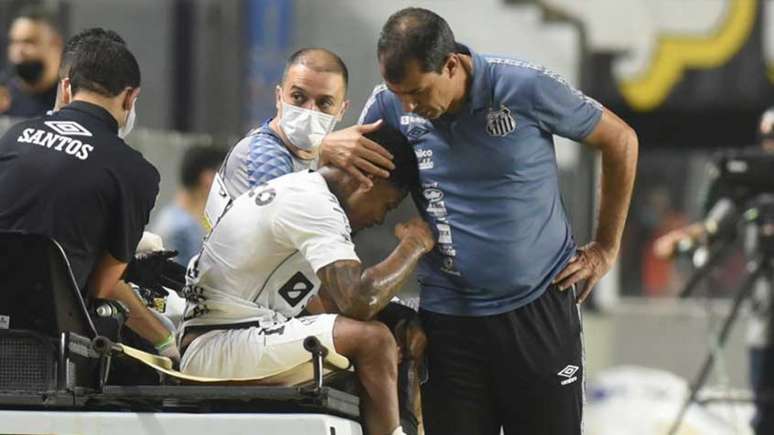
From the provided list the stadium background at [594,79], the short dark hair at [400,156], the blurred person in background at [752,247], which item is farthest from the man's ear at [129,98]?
the stadium background at [594,79]

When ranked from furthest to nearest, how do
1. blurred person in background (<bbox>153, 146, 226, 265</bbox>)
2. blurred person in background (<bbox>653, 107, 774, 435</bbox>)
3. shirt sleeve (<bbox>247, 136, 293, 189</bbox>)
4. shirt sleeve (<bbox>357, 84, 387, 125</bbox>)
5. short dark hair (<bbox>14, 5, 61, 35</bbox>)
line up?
blurred person in background (<bbox>153, 146, 226, 265</bbox>) < blurred person in background (<bbox>653, 107, 774, 435</bbox>) < short dark hair (<bbox>14, 5, 61, 35</bbox>) < shirt sleeve (<bbox>247, 136, 293, 189</bbox>) < shirt sleeve (<bbox>357, 84, 387, 125</bbox>)

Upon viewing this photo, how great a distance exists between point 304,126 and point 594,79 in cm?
1129

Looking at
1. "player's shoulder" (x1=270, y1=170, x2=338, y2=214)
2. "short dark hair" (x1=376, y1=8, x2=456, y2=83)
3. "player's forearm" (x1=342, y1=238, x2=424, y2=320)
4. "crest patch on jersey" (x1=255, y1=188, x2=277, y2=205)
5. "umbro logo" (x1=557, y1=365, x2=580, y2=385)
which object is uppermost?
"short dark hair" (x1=376, y1=8, x2=456, y2=83)

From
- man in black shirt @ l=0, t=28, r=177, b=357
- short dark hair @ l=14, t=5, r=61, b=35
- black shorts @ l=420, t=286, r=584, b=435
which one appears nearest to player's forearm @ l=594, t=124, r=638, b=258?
black shorts @ l=420, t=286, r=584, b=435

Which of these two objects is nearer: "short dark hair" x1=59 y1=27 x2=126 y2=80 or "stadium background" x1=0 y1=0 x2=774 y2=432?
"short dark hair" x1=59 y1=27 x2=126 y2=80

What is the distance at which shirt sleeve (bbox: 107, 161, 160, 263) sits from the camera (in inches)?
217

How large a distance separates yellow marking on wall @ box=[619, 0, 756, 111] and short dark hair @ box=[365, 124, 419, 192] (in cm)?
1183

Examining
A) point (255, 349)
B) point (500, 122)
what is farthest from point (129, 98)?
point (500, 122)

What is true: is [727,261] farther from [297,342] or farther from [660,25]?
[297,342]

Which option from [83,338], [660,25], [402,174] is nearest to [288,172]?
[402,174]

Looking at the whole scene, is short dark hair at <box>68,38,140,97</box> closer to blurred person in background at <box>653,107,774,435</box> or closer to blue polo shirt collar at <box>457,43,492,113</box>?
blue polo shirt collar at <box>457,43,492,113</box>

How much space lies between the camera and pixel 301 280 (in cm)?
571

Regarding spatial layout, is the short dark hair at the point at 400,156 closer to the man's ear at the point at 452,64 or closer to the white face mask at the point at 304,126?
the man's ear at the point at 452,64

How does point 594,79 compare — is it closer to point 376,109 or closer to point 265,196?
point 376,109
